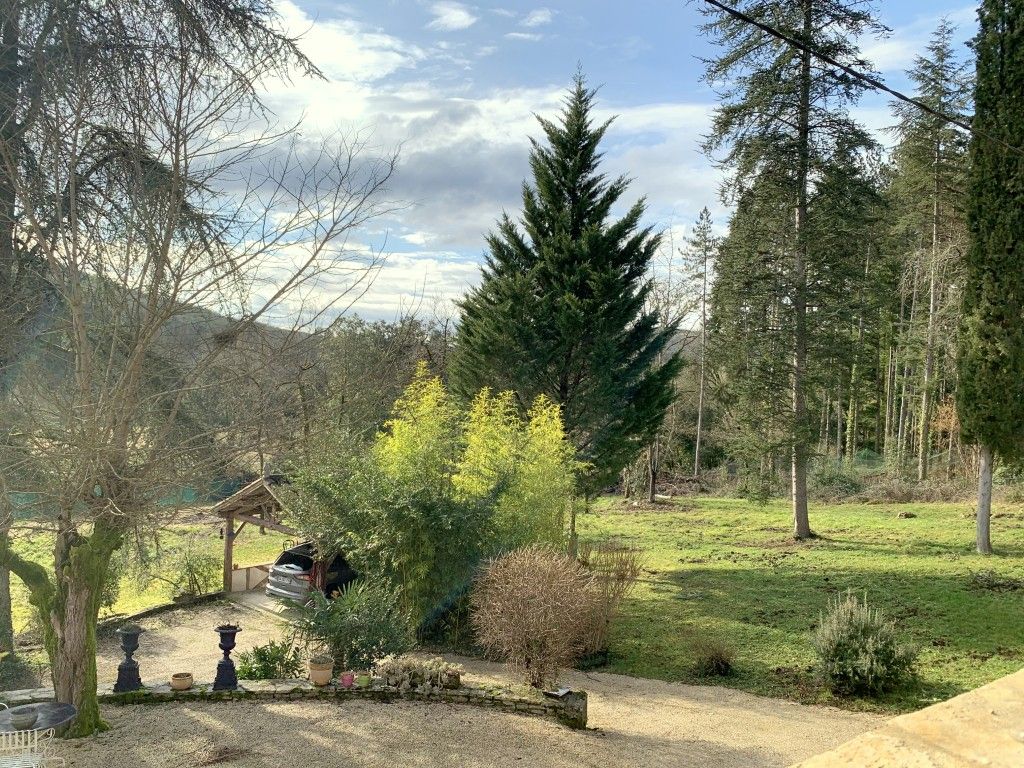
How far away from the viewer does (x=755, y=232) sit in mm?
17328

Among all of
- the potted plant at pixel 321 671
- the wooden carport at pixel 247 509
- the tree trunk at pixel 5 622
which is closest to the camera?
the potted plant at pixel 321 671

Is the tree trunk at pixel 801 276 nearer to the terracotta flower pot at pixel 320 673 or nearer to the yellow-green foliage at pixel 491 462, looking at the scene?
the yellow-green foliage at pixel 491 462

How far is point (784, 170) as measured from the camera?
57.0 feet

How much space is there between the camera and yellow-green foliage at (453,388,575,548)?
1142cm

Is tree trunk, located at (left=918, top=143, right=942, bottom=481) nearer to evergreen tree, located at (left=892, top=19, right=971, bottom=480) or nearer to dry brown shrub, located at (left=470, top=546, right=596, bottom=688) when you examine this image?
evergreen tree, located at (left=892, top=19, right=971, bottom=480)

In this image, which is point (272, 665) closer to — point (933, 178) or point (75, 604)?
point (75, 604)

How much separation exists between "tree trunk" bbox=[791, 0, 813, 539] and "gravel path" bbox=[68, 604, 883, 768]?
31.0ft

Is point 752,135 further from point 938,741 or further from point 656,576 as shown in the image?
point 938,741

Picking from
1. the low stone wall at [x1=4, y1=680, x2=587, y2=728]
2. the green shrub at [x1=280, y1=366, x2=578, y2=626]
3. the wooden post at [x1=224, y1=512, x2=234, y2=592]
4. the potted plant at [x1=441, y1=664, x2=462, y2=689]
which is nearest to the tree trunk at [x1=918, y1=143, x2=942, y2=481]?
the green shrub at [x1=280, y1=366, x2=578, y2=626]

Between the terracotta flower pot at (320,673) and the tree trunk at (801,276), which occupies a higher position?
the tree trunk at (801,276)

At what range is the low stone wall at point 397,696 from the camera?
777cm

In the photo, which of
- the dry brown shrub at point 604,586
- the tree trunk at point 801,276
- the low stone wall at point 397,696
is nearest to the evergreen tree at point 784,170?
the tree trunk at point 801,276

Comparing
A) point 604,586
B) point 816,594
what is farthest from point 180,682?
point 816,594

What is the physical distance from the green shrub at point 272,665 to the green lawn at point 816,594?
4.38 m
